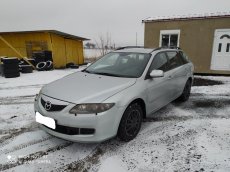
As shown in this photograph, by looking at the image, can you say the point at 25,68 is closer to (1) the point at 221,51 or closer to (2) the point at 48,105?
(2) the point at 48,105

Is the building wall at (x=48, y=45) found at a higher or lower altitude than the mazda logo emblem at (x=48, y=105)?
higher

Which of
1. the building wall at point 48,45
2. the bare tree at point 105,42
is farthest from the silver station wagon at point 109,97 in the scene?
the bare tree at point 105,42

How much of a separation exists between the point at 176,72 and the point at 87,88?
2450 millimetres

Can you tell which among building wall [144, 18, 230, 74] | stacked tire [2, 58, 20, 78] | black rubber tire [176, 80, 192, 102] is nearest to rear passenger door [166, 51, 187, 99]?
black rubber tire [176, 80, 192, 102]

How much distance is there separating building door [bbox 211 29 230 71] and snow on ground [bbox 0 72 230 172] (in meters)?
6.92

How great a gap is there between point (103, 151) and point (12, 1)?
26296 millimetres

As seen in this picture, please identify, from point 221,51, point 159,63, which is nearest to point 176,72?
point 159,63

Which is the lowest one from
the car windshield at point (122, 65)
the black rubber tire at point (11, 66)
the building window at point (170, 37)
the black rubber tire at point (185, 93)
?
the black rubber tire at point (185, 93)

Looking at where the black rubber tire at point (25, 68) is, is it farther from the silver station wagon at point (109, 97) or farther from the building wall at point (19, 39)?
the silver station wagon at point (109, 97)

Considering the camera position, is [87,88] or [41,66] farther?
[41,66]

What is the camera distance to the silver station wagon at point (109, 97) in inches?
102

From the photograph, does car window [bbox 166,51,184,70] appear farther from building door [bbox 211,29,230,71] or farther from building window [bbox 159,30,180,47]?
building door [bbox 211,29,230,71]

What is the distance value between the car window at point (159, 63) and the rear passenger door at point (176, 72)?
0.22m

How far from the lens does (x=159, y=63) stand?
12.9 ft
